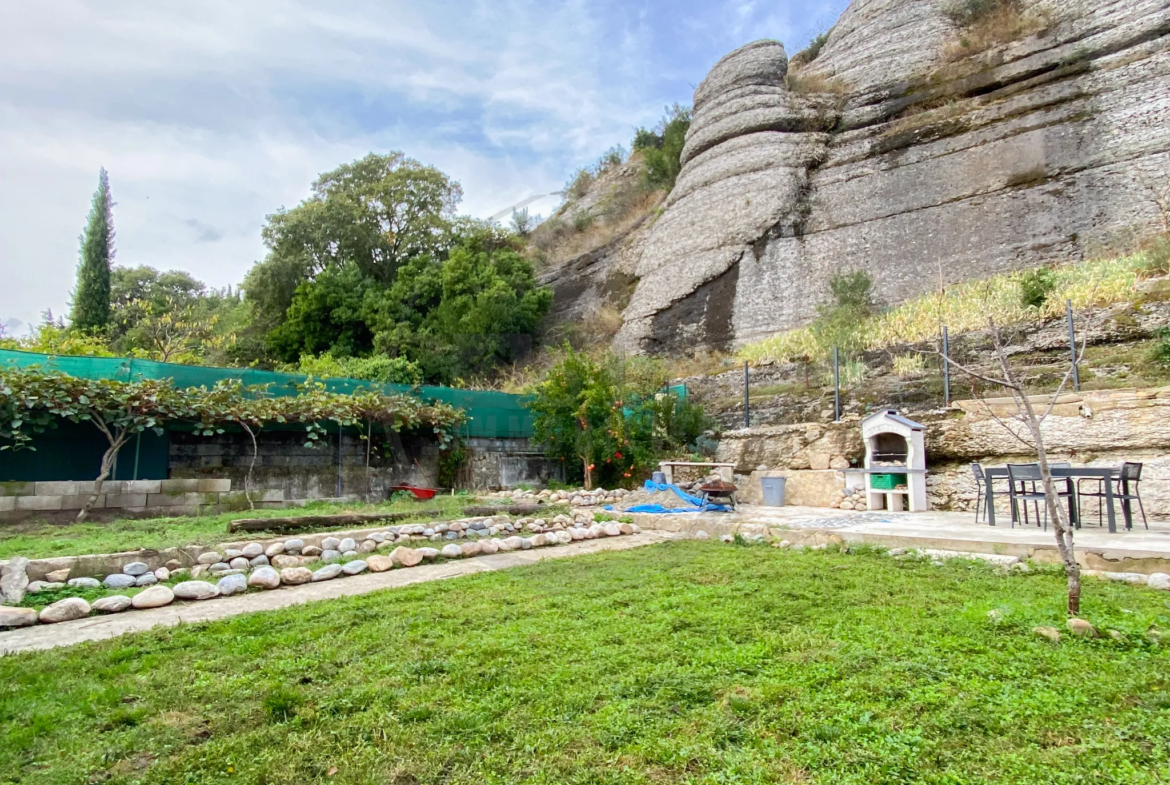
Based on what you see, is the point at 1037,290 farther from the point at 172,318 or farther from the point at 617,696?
the point at 172,318

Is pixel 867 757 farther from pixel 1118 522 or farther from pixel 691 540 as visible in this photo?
pixel 1118 522

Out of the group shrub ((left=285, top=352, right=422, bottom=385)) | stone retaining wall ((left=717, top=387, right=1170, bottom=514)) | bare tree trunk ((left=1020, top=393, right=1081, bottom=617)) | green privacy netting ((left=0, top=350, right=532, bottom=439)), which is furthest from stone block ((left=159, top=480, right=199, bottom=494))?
bare tree trunk ((left=1020, top=393, right=1081, bottom=617))

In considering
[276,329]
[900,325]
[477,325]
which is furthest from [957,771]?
[276,329]

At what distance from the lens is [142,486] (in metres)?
7.40

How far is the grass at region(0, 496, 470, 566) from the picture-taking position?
4914 millimetres

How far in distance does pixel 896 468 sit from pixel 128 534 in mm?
8886

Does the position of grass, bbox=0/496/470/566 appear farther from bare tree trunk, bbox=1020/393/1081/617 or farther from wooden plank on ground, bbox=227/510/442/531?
bare tree trunk, bbox=1020/393/1081/617

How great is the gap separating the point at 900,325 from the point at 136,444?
12.8m

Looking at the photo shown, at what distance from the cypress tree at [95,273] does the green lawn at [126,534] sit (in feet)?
61.4

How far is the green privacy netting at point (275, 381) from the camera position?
24.0 ft

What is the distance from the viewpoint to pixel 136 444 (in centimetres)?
763

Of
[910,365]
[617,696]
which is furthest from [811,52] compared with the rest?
[617,696]

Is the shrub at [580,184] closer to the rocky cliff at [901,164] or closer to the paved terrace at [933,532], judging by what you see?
the rocky cliff at [901,164]

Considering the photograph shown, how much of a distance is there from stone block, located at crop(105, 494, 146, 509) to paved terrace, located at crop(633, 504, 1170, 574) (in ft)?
19.9
